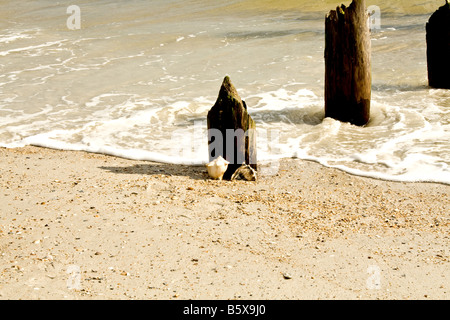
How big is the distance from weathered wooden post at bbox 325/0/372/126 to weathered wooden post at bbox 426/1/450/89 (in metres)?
2.08

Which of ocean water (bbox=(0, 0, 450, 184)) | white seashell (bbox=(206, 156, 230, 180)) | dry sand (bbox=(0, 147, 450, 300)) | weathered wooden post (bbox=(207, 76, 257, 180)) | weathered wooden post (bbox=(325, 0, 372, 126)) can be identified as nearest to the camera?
dry sand (bbox=(0, 147, 450, 300))

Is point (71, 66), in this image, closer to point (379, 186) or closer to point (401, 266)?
point (379, 186)

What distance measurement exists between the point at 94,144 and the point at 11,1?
2084 centimetres

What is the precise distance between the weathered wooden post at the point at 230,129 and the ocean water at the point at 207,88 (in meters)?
1.00

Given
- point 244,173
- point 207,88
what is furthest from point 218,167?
point 207,88

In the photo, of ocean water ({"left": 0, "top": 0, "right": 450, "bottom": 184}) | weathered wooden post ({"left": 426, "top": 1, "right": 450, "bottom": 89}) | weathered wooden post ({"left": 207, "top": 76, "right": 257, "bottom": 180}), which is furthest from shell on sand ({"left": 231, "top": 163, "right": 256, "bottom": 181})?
weathered wooden post ({"left": 426, "top": 1, "right": 450, "bottom": 89})

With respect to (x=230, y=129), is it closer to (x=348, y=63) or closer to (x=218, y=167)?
(x=218, y=167)

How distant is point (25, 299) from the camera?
3463 mm

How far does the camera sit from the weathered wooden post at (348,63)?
741 cm

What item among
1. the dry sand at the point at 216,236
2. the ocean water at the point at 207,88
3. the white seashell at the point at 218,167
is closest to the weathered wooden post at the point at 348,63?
the ocean water at the point at 207,88

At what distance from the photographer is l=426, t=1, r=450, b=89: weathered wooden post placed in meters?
8.97

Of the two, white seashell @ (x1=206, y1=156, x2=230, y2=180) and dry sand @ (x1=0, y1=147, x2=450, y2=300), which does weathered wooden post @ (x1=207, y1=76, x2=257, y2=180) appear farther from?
dry sand @ (x1=0, y1=147, x2=450, y2=300)

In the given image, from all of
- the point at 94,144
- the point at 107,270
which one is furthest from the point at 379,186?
the point at 94,144

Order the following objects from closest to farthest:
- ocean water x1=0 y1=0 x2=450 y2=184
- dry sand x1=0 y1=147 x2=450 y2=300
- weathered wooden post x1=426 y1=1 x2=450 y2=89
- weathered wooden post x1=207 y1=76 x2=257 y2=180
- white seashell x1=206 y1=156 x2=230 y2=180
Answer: dry sand x1=0 y1=147 x2=450 y2=300 < weathered wooden post x1=207 y1=76 x2=257 y2=180 < white seashell x1=206 y1=156 x2=230 y2=180 < ocean water x1=0 y1=0 x2=450 y2=184 < weathered wooden post x1=426 y1=1 x2=450 y2=89
